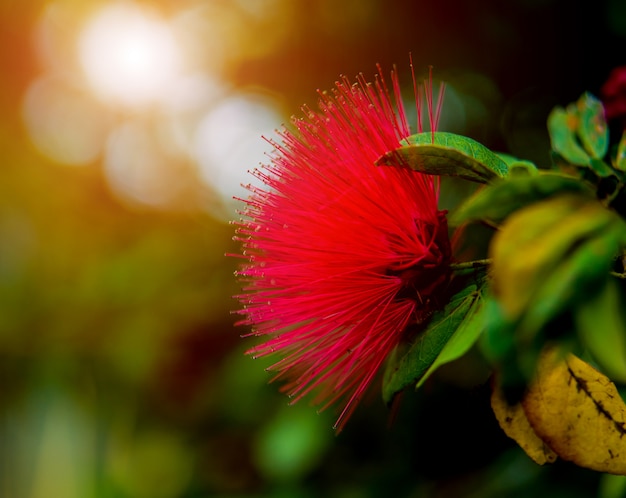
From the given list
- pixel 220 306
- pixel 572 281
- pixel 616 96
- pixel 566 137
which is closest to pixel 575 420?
pixel 572 281

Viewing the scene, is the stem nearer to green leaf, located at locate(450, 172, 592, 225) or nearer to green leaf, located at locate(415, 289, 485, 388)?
green leaf, located at locate(415, 289, 485, 388)

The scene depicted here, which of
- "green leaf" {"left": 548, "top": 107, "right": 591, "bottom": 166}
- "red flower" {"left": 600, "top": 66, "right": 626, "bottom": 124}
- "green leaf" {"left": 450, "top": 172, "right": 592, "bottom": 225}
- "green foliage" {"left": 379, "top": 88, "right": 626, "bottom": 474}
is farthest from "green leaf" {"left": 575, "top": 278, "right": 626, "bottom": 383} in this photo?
"red flower" {"left": 600, "top": 66, "right": 626, "bottom": 124}

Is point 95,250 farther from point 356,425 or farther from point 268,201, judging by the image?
point 268,201

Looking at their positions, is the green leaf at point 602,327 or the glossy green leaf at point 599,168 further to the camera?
the glossy green leaf at point 599,168

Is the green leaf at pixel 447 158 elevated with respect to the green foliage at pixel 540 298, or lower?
elevated

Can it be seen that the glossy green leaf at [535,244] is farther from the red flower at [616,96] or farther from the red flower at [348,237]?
the red flower at [616,96]

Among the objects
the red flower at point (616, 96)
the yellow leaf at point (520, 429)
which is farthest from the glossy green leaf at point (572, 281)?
the red flower at point (616, 96)
